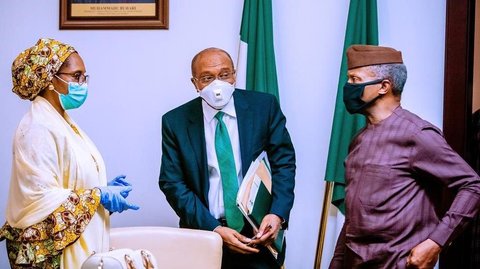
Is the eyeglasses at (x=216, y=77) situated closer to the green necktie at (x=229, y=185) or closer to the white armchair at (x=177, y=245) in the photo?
the green necktie at (x=229, y=185)

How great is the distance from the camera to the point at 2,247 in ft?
14.7

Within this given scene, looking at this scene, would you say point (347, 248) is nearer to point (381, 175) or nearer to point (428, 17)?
point (381, 175)

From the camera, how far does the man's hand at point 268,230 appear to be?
9.76 feet

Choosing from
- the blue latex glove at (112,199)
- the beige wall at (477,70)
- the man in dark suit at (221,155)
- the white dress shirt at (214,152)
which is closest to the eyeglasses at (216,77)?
the man in dark suit at (221,155)

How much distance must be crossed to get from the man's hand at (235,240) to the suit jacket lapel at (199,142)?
0.18 metres

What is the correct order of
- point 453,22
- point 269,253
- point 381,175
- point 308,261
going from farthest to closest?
point 308,261, point 453,22, point 269,253, point 381,175

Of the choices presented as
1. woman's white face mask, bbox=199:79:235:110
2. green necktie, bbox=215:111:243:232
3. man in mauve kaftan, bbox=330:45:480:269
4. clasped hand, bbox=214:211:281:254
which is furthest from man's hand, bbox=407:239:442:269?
woman's white face mask, bbox=199:79:235:110

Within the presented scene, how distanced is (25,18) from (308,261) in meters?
2.26

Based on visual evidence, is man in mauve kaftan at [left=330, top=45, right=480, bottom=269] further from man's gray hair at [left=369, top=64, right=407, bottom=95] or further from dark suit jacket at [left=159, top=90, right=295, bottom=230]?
dark suit jacket at [left=159, top=90, right=295, bottom=230]

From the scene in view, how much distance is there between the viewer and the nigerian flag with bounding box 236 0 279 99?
13.3ft

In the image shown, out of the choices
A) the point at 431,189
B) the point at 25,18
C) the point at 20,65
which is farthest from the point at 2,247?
the point at 431,189

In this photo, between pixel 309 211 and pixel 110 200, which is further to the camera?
pixel 309 211

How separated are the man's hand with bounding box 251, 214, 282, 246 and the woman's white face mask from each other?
1.75 feet

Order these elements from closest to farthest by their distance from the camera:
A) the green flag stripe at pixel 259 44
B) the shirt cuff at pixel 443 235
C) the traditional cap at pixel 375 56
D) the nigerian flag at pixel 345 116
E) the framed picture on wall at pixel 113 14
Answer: the shirt cuff at pixel 443 235 → the traditional cap at pixel 375 56 → the nigerian flag at pixel 345 116 → the green flag stripe at pixel 259 44 → the framed picture on wall at pixel 113 14
